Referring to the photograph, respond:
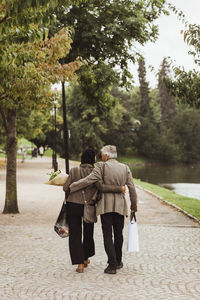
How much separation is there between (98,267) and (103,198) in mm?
1137

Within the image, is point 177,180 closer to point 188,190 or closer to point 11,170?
point 188,190

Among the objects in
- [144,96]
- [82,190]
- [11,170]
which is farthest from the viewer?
[144,96]

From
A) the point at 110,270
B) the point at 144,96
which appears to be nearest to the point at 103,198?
the point at 110,270

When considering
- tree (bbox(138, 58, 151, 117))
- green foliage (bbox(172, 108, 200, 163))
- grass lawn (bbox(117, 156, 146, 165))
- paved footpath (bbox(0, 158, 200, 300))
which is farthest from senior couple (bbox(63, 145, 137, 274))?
green foliage (bbox(172, 108, 200, 163))

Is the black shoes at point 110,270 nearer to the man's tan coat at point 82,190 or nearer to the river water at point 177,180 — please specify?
the man's tan coat at point 82,190

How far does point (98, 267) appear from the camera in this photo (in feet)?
22.1

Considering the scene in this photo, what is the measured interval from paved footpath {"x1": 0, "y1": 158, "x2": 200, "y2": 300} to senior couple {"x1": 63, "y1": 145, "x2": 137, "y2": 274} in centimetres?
29

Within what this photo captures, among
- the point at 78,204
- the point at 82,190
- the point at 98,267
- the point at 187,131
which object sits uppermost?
the point at 187,131

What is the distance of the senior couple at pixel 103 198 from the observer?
6328 millimetres

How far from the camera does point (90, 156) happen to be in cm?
659

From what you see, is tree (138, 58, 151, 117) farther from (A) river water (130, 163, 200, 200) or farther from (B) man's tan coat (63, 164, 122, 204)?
(B) man's tan coat (63, 164, 122, 204)

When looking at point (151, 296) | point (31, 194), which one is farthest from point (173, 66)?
point (31, 194)

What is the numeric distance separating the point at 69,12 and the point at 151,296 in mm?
9617

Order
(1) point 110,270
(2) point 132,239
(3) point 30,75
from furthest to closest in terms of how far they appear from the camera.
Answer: (3) point 30,75 → (2) point 132,239 → (1) point 110,270
